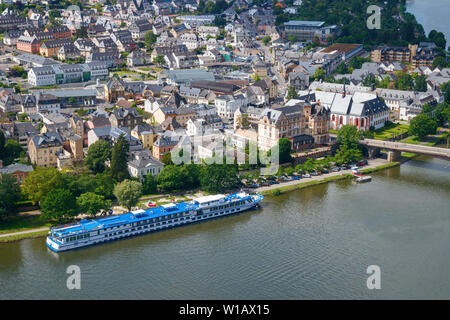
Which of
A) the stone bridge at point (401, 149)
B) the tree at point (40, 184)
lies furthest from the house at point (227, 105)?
the tree at point (40, 184)

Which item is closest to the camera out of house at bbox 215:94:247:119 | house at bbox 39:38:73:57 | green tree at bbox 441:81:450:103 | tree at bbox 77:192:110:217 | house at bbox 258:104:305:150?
tree at bbox 77:192:110:217

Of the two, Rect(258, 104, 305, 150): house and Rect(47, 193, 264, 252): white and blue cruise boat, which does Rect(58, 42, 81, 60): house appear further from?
Rect(47, 193, 264, 252): white and blue cruise boat

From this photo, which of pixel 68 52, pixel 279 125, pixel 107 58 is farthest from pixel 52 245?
pixel 68 52

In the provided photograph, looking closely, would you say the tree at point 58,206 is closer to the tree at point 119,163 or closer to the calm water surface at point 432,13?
the tree at point 119,163

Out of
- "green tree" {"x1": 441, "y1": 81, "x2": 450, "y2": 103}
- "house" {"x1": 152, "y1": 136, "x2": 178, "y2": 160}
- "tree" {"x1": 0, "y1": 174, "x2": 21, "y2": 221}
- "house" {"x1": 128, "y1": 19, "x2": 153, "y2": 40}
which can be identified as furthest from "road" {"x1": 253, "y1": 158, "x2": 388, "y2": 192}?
"house" {"x1": 128, "y1": 19, "x2": 153, "y2": 40}

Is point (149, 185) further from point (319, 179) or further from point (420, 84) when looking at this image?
point (420, 84)

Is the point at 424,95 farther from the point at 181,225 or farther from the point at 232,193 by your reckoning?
the point at 181,225
